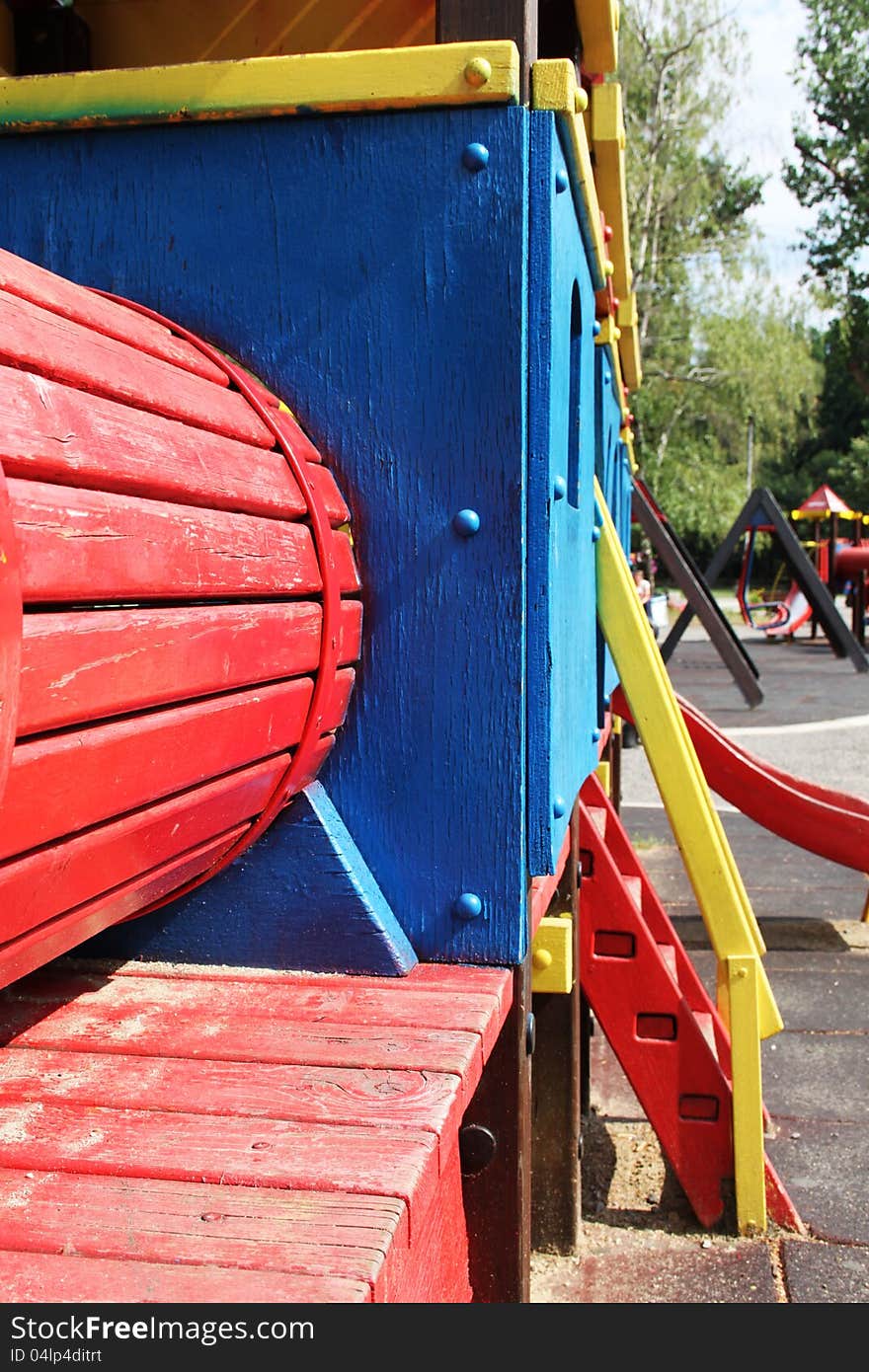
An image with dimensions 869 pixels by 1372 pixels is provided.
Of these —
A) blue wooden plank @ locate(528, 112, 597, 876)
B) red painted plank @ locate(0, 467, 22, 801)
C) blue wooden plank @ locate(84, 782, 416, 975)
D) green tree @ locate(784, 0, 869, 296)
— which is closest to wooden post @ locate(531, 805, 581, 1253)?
blue wooden plank @ locate(528, 112, 597, 876)

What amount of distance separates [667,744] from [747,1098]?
3.01ft

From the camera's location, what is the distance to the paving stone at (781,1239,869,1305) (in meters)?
2.80

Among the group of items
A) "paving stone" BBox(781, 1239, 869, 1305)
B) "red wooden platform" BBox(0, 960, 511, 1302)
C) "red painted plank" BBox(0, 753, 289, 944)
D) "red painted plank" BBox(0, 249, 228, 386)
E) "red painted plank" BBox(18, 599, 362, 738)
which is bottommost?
"paving stone" BBox(781, 1239, 869, 1305)

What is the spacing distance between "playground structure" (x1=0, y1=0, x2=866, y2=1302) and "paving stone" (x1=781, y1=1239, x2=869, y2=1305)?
100cm

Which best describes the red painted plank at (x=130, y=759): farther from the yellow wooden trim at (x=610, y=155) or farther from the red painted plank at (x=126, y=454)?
the yellow wooden trim at (x=610, y=155)

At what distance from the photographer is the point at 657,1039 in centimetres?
327

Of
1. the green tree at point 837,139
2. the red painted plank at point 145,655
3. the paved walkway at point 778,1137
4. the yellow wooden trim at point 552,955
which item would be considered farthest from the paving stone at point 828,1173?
the green tree at point 837,139

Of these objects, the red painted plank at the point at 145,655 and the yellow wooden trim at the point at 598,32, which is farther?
the yellow wooden trim at the point at 598,32

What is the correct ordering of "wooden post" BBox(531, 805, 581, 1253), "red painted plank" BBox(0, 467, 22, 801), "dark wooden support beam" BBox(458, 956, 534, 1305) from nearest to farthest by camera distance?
"red painted plank" BBox(0, 467, 22, 801) < "dark wooden support beam" BBox(458, 956, 534, 1305) < "wooden post" BBox(531, 805, 581, 1253)

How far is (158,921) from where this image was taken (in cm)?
189

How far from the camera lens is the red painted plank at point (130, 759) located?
1066mm

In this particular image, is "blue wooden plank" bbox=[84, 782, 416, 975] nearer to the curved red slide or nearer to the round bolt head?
the round bolt head
